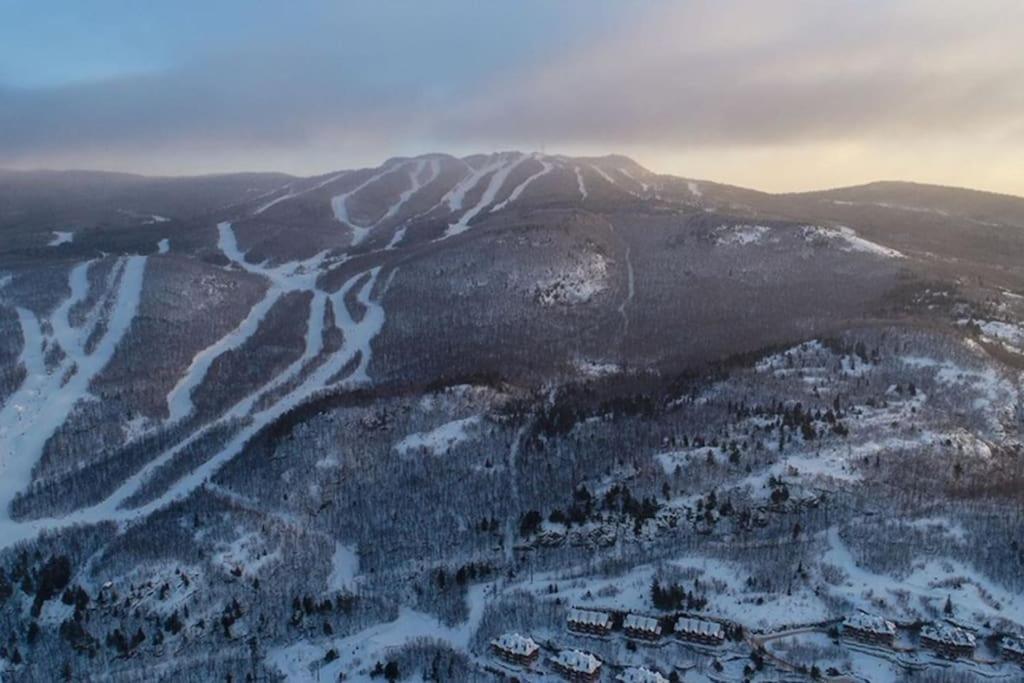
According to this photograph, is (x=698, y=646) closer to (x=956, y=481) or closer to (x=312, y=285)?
(x=956, y=481)

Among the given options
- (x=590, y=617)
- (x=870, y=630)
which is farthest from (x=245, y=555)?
(x=870, y=630)

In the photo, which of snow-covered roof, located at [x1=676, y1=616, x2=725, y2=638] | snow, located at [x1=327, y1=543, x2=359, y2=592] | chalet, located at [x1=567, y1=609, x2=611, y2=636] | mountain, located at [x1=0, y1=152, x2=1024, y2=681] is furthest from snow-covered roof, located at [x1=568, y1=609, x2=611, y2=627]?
snow, located at [x1=327, y1=543, x2=359, y2=592]

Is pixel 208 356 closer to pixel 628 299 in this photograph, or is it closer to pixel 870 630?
pixel 628 299

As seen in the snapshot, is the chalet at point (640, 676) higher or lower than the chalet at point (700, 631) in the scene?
lower

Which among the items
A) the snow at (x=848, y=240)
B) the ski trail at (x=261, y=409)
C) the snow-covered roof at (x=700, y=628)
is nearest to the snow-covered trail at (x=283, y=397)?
the ski trail at (x=261, y=409)

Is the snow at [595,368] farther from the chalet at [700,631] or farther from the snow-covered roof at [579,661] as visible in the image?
the snow-covered roof at [579,661]

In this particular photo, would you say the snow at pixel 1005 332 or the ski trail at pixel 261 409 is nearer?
the ski trail at pixel 261 409
